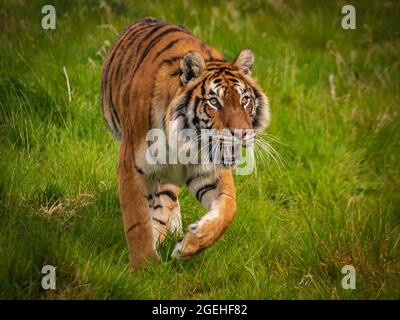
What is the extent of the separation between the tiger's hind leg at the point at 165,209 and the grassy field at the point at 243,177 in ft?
0.67

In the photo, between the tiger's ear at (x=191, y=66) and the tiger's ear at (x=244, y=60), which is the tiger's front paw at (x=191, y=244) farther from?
the tiger's ear at (x=244, y=60)

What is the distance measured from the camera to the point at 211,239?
4422mm

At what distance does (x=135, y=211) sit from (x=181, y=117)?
584 mm

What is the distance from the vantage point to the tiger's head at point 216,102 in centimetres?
437

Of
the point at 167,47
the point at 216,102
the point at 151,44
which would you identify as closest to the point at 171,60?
the point at 167,47

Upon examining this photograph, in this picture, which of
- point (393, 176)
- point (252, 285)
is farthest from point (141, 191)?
point (393, 176)

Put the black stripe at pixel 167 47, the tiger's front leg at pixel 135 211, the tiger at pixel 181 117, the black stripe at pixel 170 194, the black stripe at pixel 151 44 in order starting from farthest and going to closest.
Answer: the black stripe at pixel 170 194, the black stripe at pixel 151 44, the black stripe at pixel 167 47, the tiger's front leg at pixel 135 211, the tiger at pixel 181 117

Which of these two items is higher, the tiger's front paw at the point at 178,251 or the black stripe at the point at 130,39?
the black stripe at the point at 130,39

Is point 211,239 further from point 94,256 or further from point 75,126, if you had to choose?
point 75,126

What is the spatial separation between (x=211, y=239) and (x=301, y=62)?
354 cm

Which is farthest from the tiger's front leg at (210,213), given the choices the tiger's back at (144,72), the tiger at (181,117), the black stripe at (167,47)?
the black stripe at (167,47)

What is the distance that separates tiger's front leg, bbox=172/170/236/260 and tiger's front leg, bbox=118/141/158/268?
0.24m

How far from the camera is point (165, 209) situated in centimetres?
541

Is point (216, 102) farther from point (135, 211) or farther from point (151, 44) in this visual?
point (151, 44)
